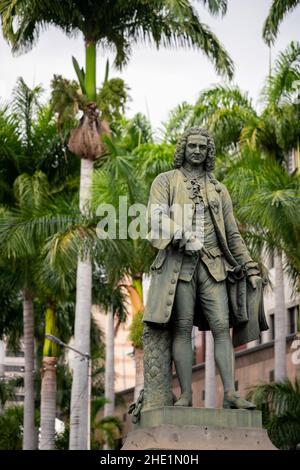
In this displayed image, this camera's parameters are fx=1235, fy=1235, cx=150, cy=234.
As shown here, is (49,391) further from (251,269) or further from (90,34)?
(251,269)

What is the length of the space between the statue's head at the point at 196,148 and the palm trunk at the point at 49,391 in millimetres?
21257

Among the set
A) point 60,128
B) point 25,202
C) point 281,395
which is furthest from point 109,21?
point 281,395

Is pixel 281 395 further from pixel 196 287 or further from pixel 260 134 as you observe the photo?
pixel 196 287

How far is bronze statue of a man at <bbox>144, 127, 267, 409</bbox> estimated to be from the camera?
456 inches

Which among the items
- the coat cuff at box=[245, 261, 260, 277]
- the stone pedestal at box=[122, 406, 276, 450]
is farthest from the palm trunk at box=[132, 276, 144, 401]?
the stone pedestal at box=[122, 406, 276, 450]

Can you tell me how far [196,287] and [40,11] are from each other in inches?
731

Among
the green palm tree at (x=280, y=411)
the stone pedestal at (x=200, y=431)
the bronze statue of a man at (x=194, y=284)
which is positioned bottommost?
the stone pedestal at (x=200, y=431)

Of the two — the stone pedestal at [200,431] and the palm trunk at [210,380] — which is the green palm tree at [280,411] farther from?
the stone pedestal at [200,431]

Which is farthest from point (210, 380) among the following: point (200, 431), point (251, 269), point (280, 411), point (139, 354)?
point (200, 431)

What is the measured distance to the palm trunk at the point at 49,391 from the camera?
3275cm

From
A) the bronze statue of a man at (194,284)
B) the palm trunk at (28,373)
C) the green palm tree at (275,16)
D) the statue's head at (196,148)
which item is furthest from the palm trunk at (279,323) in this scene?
the bronze statue of a man at (194,284)

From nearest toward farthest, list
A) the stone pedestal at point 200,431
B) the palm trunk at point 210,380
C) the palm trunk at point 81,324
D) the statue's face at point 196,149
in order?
1. the stone pedestal at point 200,431
2. the statue's face at point 196,149
3. the palm trunk at point 81,324
4. the palm trunk at point 210,380

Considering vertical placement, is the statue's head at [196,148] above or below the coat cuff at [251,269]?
above

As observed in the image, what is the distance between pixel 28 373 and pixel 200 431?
83.3 ft
